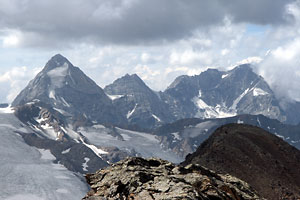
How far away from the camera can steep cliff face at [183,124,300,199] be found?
11306 cm

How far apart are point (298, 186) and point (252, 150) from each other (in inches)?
724

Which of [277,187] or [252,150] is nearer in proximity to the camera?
[277,187]

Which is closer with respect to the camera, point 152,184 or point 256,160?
point 152,184

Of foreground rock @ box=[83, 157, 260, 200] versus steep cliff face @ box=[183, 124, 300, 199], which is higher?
foreground rock @ box=[83, 157, 260, 200]

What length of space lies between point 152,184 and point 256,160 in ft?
307

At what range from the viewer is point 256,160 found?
417 ft

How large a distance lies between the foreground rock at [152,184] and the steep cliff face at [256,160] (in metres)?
64.0

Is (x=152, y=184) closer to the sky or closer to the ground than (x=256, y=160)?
closer to the sky

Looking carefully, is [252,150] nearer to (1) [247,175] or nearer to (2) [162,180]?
(1) [247,175]

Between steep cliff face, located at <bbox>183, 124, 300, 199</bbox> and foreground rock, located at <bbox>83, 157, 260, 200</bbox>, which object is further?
steep cliff face, located at <bbox>183, 124, 300, 199</bbox>

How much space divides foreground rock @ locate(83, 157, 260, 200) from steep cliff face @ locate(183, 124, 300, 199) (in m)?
64.0

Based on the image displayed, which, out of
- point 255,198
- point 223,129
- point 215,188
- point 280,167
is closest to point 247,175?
point 280,167

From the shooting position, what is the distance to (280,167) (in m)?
127

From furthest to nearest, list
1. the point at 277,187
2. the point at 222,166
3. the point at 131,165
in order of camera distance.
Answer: the point at 222,166
the point at 277,187
the point at 131,165
